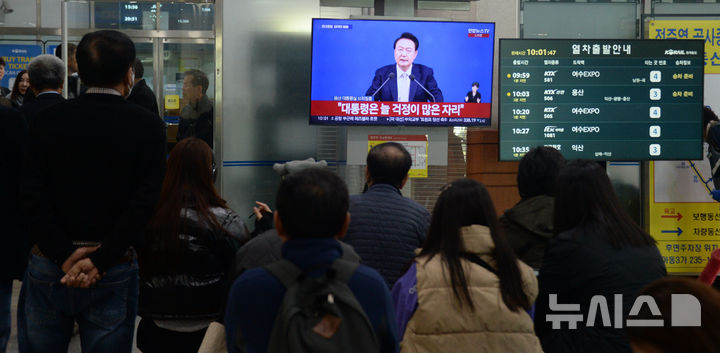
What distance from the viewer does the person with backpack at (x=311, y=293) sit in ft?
6.05

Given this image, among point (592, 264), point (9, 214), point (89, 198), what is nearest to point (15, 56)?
point (9, 214)

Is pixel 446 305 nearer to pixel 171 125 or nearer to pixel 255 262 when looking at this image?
pixel 255 262

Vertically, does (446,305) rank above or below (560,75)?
below

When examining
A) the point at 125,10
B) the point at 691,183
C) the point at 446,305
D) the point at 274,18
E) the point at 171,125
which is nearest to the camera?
the point at 446,305

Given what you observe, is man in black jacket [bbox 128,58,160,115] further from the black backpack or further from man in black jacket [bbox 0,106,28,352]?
the black backpack

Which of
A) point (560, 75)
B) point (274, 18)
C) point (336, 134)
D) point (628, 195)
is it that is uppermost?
point (274, 18)

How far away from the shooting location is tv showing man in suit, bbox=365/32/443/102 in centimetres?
604

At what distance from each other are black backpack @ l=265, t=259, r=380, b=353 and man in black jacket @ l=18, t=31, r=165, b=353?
110 cm

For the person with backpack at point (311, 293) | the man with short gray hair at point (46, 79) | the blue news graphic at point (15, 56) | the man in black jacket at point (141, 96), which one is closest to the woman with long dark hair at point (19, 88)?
the man in black jacket at point (141, 96)

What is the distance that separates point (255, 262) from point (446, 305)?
691 mm

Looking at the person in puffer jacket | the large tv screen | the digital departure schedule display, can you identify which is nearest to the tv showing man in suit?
the large tv screen

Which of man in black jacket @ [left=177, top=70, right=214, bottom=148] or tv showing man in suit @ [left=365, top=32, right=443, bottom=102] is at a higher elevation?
tv showing man in suit @ [left=365, top=32, right=443, bottom=102]

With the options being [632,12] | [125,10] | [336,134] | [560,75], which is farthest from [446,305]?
[125,10]

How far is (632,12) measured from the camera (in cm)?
777
